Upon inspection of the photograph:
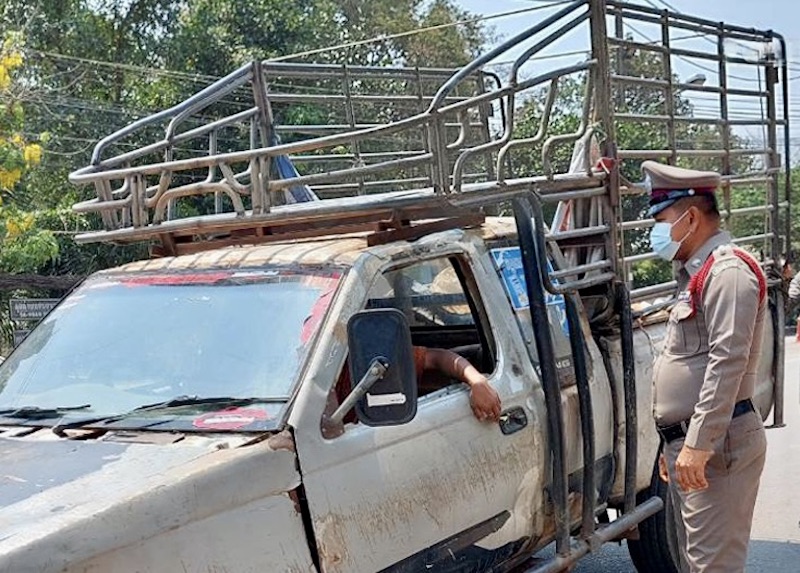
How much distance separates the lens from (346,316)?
327cm

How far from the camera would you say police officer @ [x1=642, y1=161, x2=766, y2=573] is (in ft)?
11.3

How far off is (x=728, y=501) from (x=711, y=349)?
0.59 metres

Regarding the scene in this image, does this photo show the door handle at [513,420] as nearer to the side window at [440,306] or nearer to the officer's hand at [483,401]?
the officer's hand at [483,401]

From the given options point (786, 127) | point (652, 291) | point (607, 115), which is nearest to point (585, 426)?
point (652, 291)

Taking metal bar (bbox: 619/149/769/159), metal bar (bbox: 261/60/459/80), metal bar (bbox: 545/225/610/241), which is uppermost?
metal bar (bbox: 261/60/459/80)

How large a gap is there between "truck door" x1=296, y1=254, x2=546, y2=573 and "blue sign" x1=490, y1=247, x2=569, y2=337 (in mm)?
87

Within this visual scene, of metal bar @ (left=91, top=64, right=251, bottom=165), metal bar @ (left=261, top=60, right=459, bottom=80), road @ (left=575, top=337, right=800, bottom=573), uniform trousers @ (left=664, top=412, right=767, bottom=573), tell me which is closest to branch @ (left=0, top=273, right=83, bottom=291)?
metal bar @ (left=261, top=60, right=459, bottom=80)

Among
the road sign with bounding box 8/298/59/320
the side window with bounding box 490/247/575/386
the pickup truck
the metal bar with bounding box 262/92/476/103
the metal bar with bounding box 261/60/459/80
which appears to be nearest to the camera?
the pickup truck

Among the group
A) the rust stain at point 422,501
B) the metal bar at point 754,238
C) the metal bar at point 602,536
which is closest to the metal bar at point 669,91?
the metal bar at point 754,238

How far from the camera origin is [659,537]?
4.88 metres

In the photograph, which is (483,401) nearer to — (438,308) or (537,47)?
(438,308)

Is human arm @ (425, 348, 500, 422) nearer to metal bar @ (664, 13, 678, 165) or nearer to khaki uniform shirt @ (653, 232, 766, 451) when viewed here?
khaki uniform shirt @ (653, 232, 766, 451)

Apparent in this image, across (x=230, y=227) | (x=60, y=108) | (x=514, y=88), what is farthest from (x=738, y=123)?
(x=60, y=108)

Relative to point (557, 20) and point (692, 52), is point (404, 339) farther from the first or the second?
point (692, 52)
